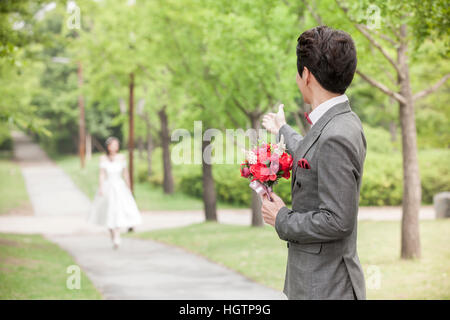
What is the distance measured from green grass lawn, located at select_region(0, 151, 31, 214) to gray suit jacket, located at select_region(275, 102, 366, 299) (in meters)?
25.4

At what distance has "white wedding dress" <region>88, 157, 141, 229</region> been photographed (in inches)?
514

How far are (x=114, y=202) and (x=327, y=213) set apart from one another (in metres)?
11.3

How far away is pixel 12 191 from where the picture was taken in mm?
32219

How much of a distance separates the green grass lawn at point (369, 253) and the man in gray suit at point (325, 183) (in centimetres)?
567

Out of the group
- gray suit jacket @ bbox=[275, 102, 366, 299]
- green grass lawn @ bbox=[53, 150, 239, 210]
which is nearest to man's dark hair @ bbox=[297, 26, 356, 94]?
gray suit jacket @ bbox=[275, 102, 366, 299]

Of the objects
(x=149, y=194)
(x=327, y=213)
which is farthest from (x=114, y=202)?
(x=149, y=194)

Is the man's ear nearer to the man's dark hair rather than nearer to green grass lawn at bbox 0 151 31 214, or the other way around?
the man's dark hair

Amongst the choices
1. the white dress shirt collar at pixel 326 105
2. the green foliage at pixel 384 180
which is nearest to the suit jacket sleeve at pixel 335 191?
the white dress shirt collar at pixel 326 105

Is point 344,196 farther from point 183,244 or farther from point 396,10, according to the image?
point 183,244

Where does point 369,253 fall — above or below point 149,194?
above

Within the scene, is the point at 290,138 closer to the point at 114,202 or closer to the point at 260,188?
the point at 260,188

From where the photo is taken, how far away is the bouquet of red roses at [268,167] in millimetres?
2639
